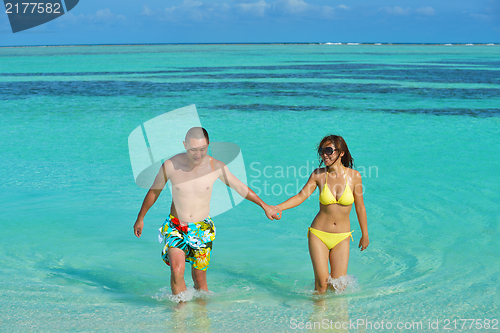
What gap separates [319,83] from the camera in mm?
30219

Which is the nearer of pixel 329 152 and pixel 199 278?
pixel 329 152

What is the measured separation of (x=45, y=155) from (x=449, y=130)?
11.5 meters

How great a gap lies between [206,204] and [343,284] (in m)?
1.54

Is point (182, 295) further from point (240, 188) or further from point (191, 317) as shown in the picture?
point (240, 188)

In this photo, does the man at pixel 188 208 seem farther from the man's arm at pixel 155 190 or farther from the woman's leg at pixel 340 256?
the woman's leg at pixel 340 256

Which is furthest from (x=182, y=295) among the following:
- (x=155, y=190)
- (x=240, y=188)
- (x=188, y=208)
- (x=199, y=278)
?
(x=240, y=188)

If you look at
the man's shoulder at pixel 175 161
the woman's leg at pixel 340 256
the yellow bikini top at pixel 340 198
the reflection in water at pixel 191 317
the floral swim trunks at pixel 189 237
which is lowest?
the reflection in water at pixel 191 317

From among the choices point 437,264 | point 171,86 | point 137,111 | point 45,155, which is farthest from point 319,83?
point 437,264

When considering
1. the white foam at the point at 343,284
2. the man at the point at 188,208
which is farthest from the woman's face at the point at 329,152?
the white foam at the point at 343,284

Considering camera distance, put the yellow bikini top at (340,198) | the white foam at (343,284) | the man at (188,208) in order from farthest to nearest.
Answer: the white foam at (343,284) < the yellow bikini top at (340,198) < the man at (188,208)

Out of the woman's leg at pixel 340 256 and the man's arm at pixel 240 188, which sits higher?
the man's arm at pixel 240 188

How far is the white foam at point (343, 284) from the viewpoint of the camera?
4578 millimetres

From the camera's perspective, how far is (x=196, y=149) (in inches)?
157

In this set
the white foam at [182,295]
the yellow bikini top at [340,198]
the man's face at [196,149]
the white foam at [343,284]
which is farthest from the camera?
the white foam at [343,284]
